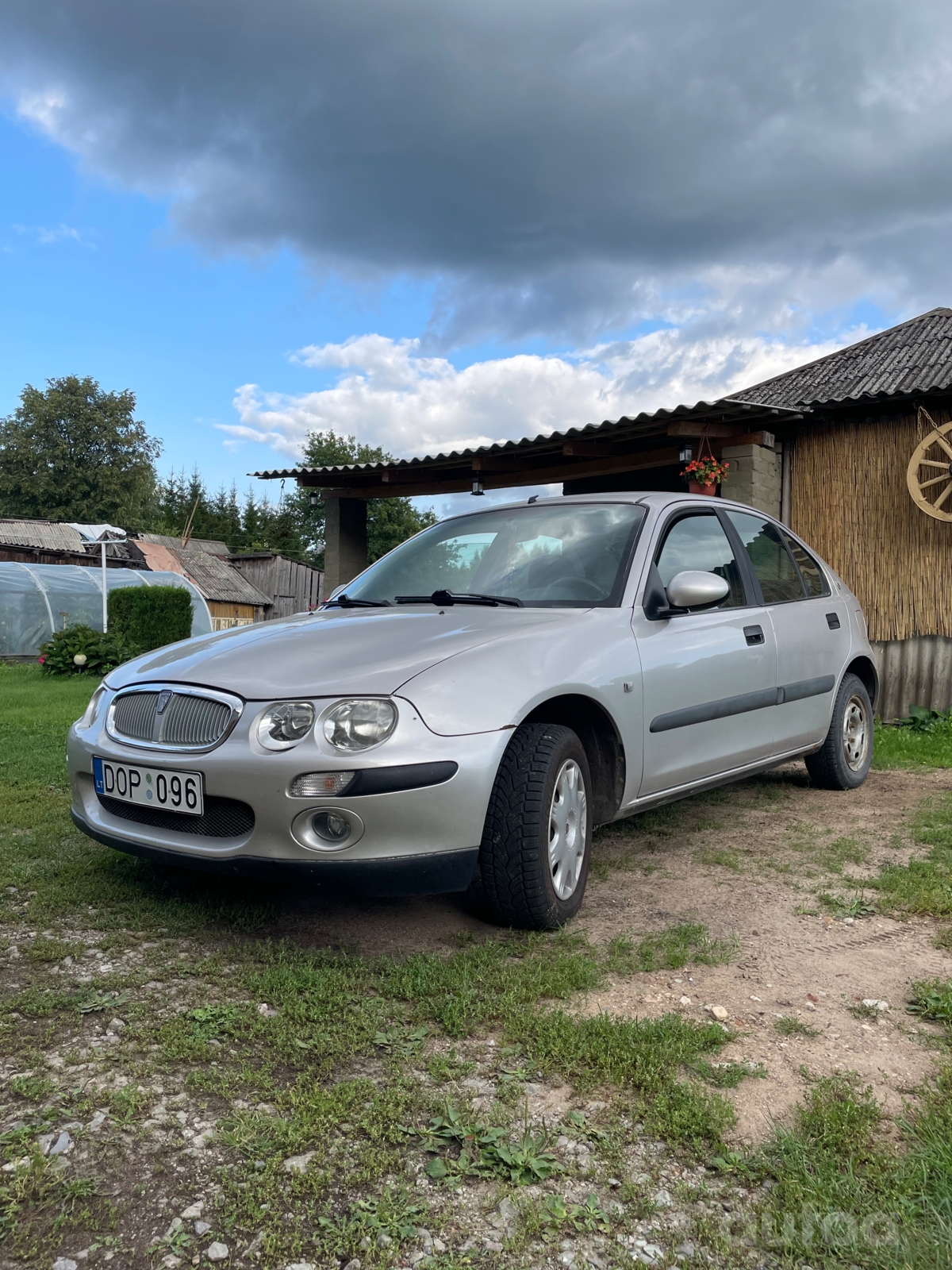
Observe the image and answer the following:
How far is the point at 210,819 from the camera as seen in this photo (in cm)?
277

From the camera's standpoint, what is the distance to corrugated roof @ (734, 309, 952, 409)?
9477 mm

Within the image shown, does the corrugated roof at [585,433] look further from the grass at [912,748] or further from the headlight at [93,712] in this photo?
the headlight at [93,712]

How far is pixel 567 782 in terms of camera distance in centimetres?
312

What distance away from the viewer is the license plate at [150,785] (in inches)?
109

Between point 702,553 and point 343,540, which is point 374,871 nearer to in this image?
point 702,553

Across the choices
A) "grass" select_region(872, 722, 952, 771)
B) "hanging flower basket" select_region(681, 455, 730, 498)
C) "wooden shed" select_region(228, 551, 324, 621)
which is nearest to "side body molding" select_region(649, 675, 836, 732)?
"grass" select_region(872, 722, 952, 771)

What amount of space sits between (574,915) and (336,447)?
69.7 meters

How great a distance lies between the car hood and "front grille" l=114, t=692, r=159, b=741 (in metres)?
0.06

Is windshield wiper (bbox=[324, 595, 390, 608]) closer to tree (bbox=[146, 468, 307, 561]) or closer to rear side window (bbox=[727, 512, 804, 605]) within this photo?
rear side window (bbox=[727, 512, 804, 605])

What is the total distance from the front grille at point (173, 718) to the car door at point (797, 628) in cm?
267

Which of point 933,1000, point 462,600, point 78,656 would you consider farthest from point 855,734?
point 78,656

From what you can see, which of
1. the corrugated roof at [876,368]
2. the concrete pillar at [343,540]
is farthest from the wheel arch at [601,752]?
the concrete pillar at [343,540]

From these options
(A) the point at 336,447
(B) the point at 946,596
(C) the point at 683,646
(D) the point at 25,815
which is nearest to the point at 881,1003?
(C) the point at 683,646

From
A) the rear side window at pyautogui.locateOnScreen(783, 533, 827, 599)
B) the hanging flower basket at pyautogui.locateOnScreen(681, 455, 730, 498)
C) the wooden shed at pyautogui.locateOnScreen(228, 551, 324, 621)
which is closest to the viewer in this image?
the rear side window at pyautogui.locateOnScreen(783, 533, 827, 599)
